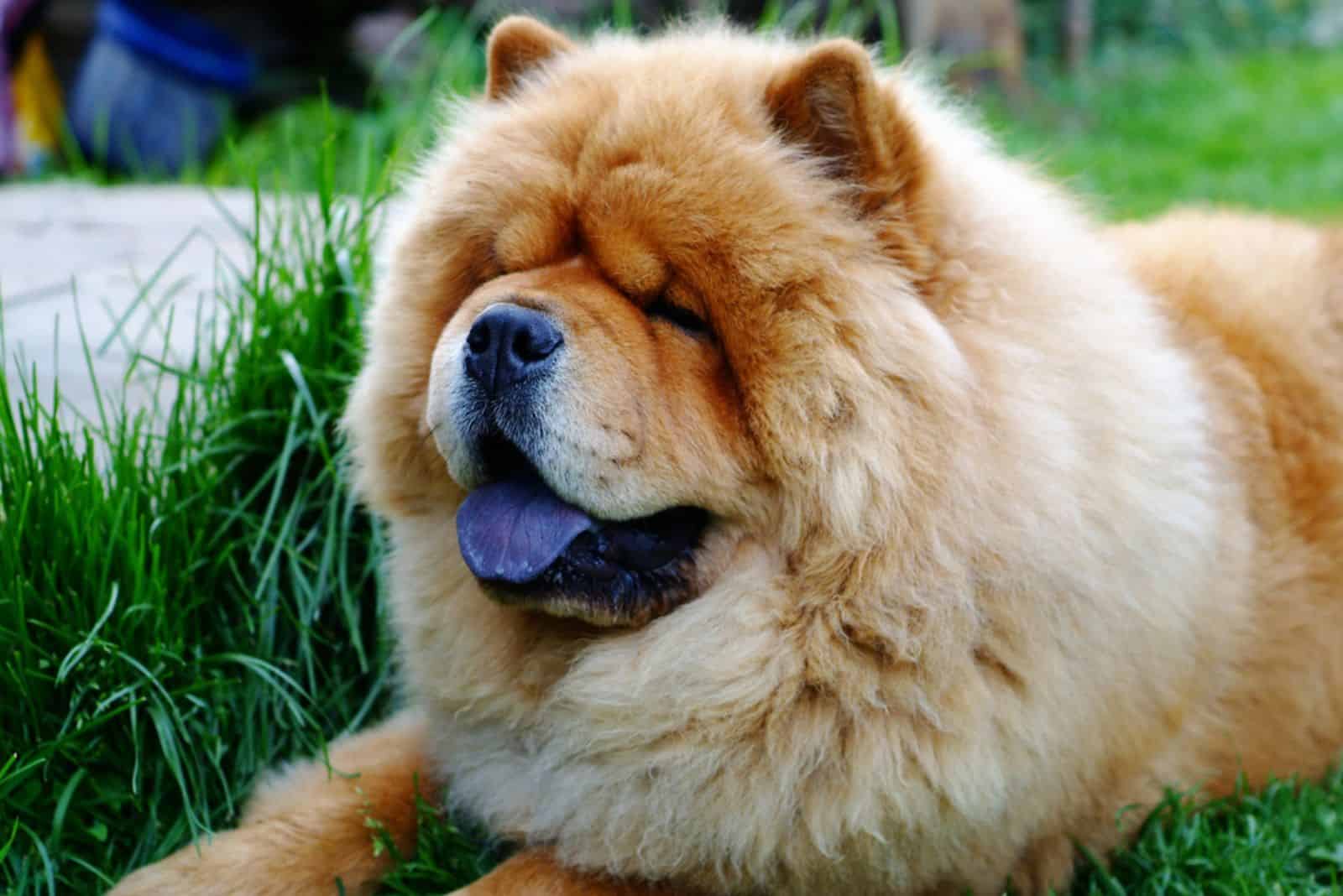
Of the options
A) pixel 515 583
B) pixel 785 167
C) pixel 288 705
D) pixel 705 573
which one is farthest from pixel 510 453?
pixel 288 705

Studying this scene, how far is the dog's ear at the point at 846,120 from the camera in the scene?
2115 millimetres

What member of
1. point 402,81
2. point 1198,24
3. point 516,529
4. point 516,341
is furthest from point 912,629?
point 1198,24

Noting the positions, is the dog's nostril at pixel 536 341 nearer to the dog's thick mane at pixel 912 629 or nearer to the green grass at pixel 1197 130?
the dog's thick mane at pixel 912 629

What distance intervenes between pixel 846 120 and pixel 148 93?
5.68 metres

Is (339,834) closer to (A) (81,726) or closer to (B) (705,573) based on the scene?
(A) (81,726)

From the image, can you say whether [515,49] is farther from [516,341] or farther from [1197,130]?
[1197,130]

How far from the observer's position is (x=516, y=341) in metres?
2.07

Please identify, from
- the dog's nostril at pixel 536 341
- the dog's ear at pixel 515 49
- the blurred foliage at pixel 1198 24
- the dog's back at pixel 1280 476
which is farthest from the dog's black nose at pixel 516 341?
the blurred foliage at pixel 1198 24

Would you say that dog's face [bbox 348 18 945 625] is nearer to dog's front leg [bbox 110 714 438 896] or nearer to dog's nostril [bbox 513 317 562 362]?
dog's nostril [bbox 513 317 562 362]

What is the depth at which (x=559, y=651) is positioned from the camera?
2291 mm

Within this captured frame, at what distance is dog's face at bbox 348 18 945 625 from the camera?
208cm

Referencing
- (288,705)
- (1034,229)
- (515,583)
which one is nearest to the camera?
(515,583)

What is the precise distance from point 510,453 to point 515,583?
0.70ft

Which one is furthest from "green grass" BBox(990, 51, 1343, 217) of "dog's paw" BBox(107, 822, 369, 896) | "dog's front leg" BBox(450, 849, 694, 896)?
"dog's paw" BBox(107, 822, 369, 896)
